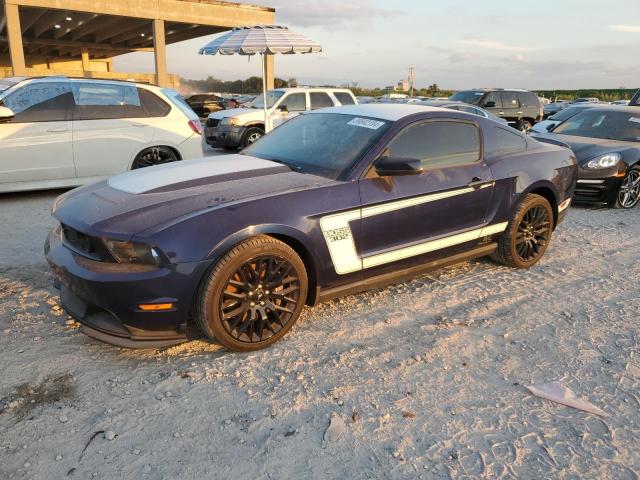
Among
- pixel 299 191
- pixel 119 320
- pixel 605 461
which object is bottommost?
pixel 605 461

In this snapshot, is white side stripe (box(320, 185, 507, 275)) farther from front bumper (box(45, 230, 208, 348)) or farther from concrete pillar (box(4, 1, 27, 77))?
concrete pillar (box(4, 1, 27, 77))

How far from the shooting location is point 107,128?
23.4 feet

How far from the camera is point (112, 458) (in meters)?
2.33

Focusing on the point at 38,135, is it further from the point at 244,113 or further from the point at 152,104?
the point at 244,113

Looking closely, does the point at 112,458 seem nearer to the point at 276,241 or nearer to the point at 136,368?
the point at 136,368

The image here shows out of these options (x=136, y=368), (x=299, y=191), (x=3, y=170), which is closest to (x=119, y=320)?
(x=136, y=368)

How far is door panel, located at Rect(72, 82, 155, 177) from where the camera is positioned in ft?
23.0

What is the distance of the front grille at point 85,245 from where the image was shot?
2947mm

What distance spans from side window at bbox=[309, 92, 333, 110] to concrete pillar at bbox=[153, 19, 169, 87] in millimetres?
10844

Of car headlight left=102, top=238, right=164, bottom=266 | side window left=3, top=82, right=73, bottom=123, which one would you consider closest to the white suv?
side window left=3, top=82, right=73, bottom=123

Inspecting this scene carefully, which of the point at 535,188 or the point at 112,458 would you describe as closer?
the point at 112,458

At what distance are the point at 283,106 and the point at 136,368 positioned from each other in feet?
33.0

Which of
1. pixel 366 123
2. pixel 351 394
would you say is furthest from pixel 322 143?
pixel 351 394

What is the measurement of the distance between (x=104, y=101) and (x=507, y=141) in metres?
5.50
